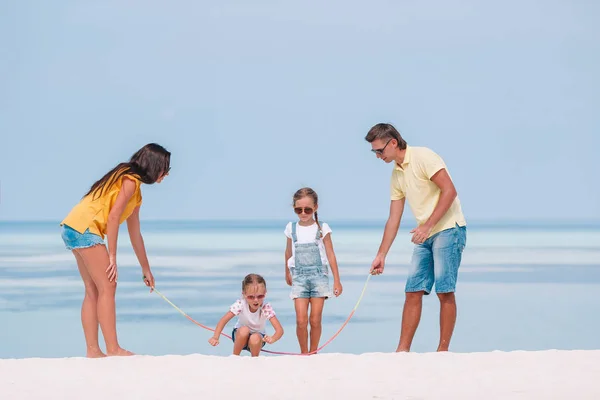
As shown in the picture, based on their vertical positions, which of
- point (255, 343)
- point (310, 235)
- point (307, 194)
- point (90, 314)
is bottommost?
point (255, 343)

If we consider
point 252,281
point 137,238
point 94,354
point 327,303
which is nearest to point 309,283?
point 252,281

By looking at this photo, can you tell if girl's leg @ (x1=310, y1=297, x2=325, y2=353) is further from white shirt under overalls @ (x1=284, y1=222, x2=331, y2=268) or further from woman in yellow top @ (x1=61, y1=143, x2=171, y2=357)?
woman in yellow top @ (x1=61, y1=143, x2=171, y2=357)

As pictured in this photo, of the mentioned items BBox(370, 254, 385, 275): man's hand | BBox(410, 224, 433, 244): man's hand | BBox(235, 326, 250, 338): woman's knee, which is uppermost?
BBox(410, 224, 433, 244): man's hand

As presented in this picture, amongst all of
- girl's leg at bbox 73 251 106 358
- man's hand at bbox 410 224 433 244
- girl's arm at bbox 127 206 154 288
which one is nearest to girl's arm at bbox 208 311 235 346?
girl's arm at bbox 127 206 154 288

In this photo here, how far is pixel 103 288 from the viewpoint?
20.4 feet

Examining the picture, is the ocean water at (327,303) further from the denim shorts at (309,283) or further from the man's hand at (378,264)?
the man's hand at (378,264)

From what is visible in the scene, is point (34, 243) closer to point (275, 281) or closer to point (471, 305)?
point (275, 281)

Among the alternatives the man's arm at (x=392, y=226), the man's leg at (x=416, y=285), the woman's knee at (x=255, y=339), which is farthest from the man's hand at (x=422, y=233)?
the woman's knee at (x=255, y=339)

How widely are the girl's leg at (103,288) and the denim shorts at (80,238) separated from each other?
1.1 inches

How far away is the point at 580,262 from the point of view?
54.7 ft

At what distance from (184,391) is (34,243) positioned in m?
18.9

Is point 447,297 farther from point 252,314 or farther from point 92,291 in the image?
point 92,291

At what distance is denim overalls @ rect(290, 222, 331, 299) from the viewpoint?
6.77 m

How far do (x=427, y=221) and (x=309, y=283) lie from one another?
0.87 m
